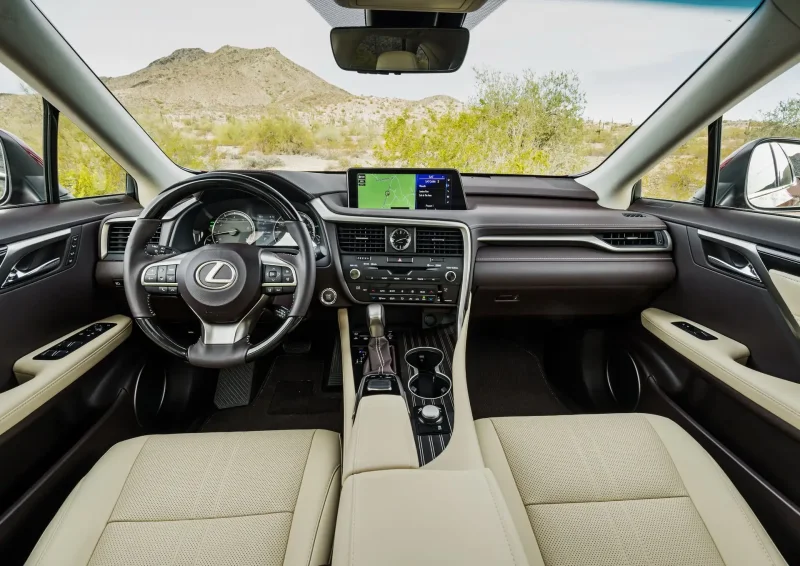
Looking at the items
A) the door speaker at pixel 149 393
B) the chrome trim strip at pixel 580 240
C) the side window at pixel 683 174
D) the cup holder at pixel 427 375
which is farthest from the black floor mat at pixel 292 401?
the side window at pixel 683 174

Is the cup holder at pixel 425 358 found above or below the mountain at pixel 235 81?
below

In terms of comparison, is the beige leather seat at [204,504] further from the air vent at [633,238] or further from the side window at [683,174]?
the side window at [683,174]

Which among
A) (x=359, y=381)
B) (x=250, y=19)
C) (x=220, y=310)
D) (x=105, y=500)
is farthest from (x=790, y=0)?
(x=250, y=19)

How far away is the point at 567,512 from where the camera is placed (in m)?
1.14

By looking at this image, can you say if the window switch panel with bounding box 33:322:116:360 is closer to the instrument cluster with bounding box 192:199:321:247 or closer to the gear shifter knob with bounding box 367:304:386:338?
the instrument cluster with bounding box 192:199:321:247

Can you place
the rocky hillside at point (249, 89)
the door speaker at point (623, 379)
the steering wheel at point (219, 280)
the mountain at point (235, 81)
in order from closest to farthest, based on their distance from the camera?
1. the steering wheel at point (219, 280)
2. the door speaker at point (623, 379)
3. the rocky hillside at point (249, 89)
4. the mountain at point (235, 81)

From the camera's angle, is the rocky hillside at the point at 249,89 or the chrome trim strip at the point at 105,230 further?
the rocky hillside at the point at 249,89

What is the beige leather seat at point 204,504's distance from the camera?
1.01 metres

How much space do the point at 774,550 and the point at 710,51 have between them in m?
1.81

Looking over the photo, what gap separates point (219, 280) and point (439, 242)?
99cm

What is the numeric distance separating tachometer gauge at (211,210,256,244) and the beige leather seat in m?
0.95

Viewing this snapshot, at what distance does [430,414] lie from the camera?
5.34 ft

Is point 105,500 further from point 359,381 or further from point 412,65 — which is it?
point 412,65

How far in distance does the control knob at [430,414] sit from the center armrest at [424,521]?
0.68m
